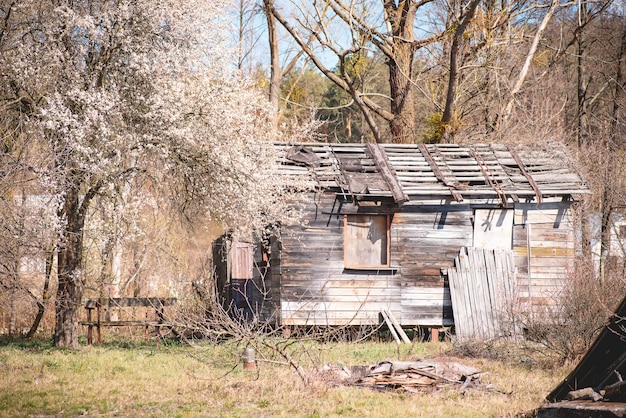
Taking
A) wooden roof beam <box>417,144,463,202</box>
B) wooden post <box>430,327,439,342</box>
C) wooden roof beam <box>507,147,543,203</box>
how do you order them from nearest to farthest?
wooden roof beam <box>417,144,463,202</box>
wooden roof beam <box>507,147,543,203</box>
wooden post <box>430,327,439,342</box>

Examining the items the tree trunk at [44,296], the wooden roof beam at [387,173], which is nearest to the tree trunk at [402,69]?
the wooden roof beam at [387,173]

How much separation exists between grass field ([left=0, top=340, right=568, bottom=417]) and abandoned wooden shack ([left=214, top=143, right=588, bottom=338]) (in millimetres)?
3146

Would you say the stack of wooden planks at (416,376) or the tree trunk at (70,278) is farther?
the tree trunk at (70,278)

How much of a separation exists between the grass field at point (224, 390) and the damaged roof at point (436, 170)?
4.52m

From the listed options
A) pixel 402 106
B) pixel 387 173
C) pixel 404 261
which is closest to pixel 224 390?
→ pixel 404 261

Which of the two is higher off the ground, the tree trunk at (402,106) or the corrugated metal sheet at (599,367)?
the tree trunk at (402,106)

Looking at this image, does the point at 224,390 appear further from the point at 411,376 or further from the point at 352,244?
the point at 352,244

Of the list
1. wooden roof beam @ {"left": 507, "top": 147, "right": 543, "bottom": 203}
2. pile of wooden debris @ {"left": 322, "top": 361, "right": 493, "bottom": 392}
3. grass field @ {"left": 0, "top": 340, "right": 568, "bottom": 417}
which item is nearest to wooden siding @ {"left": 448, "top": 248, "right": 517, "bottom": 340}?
wooden roof beam @ {"left": 507, "top": 147, "right": 543, "bottom": 203}

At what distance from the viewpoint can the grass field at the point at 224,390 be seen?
33.3 ft

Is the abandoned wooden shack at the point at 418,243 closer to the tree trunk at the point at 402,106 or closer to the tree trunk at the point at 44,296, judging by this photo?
the tree trunk at the point at 44,296

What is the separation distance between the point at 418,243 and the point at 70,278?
8.15m

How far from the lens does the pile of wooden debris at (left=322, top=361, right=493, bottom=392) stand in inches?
451

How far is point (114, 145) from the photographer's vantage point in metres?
15.8

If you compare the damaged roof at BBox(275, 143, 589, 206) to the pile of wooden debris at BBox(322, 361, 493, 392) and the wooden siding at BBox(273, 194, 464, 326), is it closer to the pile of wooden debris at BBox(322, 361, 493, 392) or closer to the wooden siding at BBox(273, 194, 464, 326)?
the wooden siding at BBox(273, 194, 464, 326)
